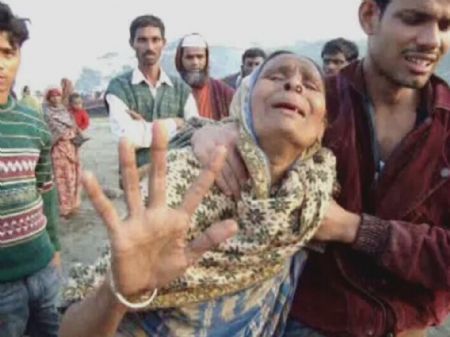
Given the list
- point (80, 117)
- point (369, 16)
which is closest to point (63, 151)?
point (80, 117)

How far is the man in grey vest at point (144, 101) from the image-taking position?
13.0 feet

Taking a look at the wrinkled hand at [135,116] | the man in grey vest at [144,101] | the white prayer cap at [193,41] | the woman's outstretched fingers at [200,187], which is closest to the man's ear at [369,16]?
the woman's outstretched fingers at [200,187]

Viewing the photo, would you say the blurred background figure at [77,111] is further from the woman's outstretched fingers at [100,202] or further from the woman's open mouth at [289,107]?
the woman's outstretched fingers at [100,202]

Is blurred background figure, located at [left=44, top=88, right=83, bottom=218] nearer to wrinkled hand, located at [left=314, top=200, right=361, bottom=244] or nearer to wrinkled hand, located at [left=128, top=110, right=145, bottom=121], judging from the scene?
wrinkled hand, located at [left=128, top=110, right=145, bottom=121]

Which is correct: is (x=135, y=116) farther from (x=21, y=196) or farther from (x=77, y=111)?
(x=77, y=111)

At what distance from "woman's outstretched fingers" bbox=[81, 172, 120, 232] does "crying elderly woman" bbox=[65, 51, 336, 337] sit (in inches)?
12.6

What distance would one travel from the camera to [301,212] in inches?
67.8

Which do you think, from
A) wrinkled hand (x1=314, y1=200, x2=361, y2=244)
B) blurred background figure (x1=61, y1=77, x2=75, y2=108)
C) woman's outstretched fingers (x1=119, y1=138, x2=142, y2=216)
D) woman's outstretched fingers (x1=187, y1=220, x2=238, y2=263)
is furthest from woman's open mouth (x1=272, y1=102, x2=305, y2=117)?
blurred background figure (x1=61, y1=77, x2=75, y2=108)

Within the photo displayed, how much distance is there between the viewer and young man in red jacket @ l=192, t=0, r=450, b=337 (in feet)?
6.13

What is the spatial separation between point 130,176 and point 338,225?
0.74 m

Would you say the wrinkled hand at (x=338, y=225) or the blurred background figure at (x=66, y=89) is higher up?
the wrinkled hand at (x=338, y=225)

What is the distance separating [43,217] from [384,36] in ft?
5.42

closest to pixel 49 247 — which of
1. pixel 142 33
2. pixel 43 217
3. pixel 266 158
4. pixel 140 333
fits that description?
pixel 43 217

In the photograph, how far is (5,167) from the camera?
2.51 meters
